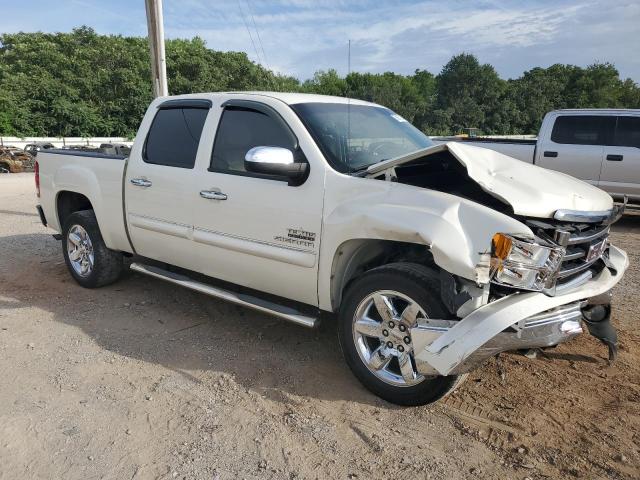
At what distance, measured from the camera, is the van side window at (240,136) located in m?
3.92

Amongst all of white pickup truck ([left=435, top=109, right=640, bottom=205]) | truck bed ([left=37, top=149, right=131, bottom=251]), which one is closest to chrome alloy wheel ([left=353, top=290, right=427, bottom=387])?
truck bed ([left=37, top=149, right=131, bottom=251])

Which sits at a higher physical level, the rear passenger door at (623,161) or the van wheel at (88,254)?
the rear passenger door at (623,161)

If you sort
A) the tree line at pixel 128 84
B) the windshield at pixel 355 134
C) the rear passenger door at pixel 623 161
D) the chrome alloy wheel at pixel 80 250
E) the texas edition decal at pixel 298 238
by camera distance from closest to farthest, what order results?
the texas edition decal at pixel 298 238, the windshield at pixel 355 134, the chrome alloy wheel at pixel 80 250, the rear passenger door at pixel 623 161, the tree line at pixel 128 84

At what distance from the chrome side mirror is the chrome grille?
151cm

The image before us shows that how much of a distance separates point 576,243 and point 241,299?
2294 mm

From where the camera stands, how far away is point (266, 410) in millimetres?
3242

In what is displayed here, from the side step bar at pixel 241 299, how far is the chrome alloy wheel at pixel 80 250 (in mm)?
885

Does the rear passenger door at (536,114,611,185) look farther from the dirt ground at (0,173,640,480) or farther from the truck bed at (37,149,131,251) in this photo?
the truck bed at (37,149,131,251)

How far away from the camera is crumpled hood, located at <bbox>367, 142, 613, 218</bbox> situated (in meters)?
2.93

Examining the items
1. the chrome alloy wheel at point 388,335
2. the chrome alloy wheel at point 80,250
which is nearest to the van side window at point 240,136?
the chrome alloy wheel at point 388,335

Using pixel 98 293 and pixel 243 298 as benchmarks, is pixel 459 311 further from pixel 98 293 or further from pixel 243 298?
pixel 98 293

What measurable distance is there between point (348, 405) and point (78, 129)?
38591 mm

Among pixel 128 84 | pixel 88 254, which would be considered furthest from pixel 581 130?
pixel 128 84

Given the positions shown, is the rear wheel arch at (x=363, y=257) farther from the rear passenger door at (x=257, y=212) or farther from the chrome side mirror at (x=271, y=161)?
the chrome side mirror at (x=271, y=161)
